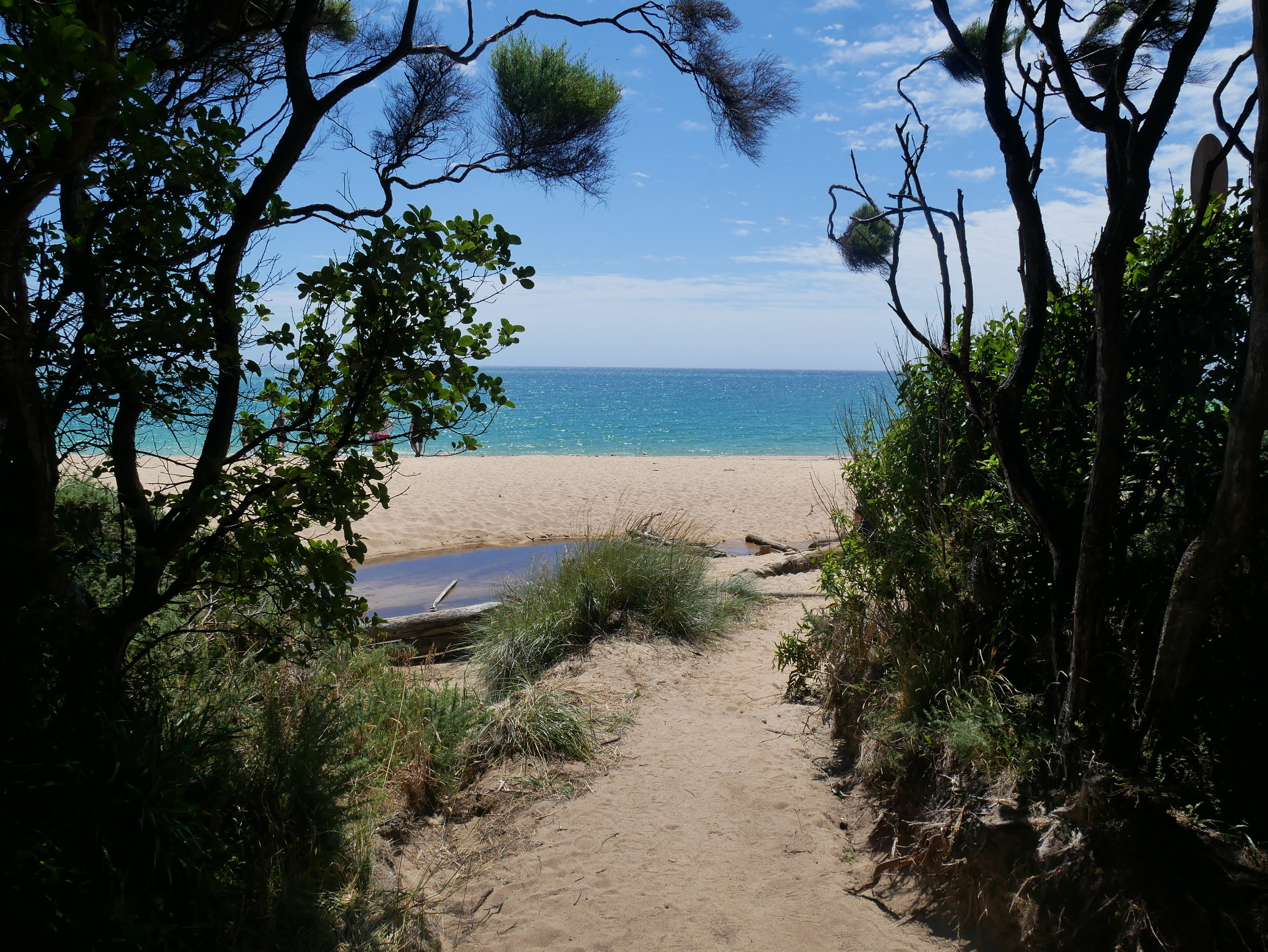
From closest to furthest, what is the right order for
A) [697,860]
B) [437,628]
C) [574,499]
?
[697,860] < [437,628] < [574,499]

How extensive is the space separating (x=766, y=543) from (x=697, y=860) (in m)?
10.1

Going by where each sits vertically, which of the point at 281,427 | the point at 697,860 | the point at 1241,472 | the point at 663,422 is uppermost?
the point at 663,422

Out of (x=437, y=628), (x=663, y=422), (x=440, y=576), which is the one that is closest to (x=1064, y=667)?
(x=437, y=628)

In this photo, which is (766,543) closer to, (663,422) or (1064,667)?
(1064,667)

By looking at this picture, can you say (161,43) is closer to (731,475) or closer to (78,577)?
(78,577)

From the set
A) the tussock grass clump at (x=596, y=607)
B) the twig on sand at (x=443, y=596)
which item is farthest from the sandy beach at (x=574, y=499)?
the tussock grass clump at (x=596, y=607)

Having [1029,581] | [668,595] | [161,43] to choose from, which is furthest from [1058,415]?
[161,43]

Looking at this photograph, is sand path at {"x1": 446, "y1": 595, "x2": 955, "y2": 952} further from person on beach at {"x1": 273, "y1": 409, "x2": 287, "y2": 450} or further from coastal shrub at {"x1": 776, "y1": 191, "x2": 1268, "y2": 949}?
person on beach at {"x1": 273, "y1": 409, "x2": 287, "y2": 450}

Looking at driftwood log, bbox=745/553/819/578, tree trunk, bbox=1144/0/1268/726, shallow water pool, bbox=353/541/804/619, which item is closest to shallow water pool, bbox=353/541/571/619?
shallow water pool, bbox=353/541/804/619

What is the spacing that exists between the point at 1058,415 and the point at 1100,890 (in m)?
1.99

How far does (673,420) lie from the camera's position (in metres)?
55.1

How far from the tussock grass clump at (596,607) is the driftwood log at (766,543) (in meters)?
6.00

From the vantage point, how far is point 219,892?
2830mm

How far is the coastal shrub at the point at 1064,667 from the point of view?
2.66m
